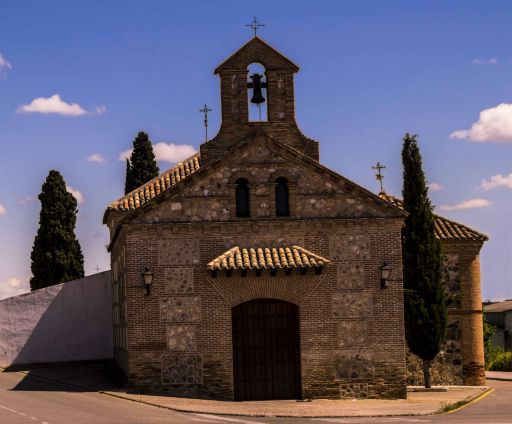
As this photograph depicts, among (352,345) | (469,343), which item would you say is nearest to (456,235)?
(469,343)

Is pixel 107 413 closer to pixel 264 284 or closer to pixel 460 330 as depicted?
pixel 264 284

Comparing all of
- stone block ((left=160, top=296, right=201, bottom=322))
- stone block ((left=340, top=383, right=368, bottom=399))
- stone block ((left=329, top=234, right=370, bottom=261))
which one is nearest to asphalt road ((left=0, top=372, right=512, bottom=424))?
stone block ((left=160, top=296, right=201, bottom=322))

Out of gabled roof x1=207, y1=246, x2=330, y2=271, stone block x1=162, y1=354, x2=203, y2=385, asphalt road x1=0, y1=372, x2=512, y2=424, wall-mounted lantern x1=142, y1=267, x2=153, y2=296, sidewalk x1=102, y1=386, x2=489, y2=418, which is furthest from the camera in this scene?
stone block x1=162, y1=354, x2=203, y2=385

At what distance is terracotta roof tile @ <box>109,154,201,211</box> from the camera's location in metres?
37.8

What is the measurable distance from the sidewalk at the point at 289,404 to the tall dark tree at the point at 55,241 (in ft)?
38.5

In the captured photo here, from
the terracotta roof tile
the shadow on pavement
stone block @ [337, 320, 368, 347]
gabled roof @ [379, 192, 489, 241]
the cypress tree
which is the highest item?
the cypress tree

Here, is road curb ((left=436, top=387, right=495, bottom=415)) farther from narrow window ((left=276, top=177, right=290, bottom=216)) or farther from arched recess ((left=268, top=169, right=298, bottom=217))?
narrow window ((left=276, top=177, right=290, bottom=216))

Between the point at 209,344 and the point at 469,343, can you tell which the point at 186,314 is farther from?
the point at 469,343

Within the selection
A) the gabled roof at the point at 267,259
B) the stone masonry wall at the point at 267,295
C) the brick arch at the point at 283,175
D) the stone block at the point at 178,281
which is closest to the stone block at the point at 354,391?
the stone masonry wall at the point at 267,295

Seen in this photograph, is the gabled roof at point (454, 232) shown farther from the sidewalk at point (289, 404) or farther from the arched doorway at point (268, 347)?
the arched doorway at point (268, 347)

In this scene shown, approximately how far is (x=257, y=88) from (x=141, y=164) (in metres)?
18.1

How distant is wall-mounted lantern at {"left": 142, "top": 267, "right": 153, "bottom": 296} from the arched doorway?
278 centimetres

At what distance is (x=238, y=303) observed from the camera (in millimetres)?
28844

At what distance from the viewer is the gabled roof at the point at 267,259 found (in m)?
28.1
